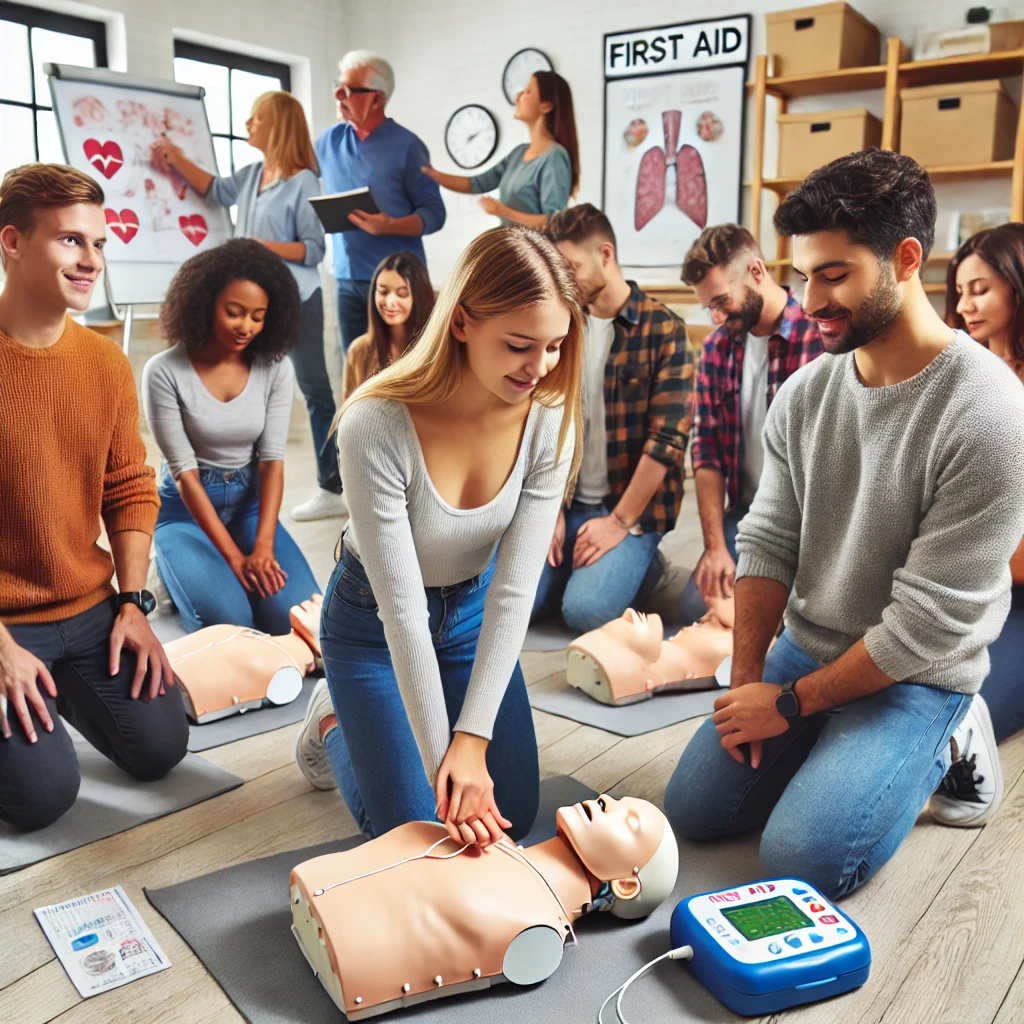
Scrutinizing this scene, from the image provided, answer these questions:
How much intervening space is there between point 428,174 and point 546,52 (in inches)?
46.4

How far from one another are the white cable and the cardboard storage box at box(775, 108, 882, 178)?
349 cm

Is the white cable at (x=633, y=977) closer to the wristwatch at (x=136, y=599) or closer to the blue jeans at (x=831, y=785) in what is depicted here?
the blue jeans at (x=831, y=785)

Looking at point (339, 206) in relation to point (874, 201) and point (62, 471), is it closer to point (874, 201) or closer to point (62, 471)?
point (62, 471)

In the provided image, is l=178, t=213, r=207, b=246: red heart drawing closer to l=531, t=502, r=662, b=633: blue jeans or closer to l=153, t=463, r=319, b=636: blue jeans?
l=153, t=463, r=319, b=636: blue jeans

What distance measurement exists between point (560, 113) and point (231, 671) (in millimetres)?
2957

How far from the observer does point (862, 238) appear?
4.71ft

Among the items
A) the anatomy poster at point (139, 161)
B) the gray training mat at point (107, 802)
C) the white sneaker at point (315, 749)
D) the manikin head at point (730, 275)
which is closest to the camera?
the gray training mat at point (107, 802)

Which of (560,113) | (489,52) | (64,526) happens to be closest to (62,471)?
(64,526)

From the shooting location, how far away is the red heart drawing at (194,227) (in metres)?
4.10

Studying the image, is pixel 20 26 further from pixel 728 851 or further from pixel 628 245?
pixel 728 851

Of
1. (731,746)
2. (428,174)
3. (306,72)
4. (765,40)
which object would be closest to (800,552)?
(731,746)

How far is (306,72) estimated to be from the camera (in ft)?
17.2

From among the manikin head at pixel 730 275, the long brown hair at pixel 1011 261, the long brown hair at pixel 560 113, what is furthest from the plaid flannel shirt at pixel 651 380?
the long brown hair at pixel 560 113

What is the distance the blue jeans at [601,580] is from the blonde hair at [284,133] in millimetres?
2109
